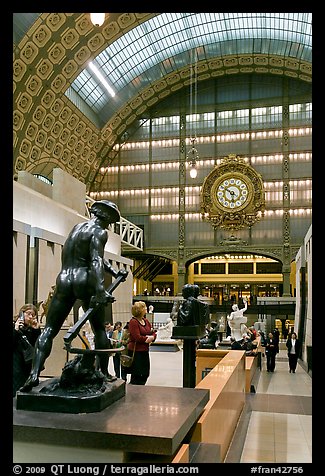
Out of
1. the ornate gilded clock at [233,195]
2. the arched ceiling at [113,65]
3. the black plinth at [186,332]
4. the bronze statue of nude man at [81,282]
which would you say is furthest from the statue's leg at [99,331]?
the ornate gilded clock at [233,195]

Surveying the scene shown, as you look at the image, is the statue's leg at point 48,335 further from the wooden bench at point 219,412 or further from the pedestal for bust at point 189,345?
the pedestal for bust at point 189,345

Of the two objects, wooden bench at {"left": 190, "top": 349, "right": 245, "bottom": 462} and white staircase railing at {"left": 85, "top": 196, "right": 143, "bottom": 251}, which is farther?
white staircase railing at {"left": 85, "top": 196, "right": 143, "bottom": 251}

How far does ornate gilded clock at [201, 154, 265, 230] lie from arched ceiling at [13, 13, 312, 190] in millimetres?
7338

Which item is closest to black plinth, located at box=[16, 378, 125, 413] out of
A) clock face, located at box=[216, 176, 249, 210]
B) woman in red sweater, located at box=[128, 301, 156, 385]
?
woman in red sweater, located at box=[128, 301, 156, 385]

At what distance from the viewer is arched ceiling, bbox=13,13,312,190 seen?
2716 centimetres

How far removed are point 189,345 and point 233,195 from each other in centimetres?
2874

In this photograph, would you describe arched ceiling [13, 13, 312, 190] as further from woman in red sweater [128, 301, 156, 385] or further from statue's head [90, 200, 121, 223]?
statue's head [90, 200, 121, 223]

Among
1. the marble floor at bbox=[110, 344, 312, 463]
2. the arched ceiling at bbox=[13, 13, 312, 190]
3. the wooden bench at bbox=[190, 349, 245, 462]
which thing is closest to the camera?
the wooden bench at bbox=[190, 349, 245, 462]

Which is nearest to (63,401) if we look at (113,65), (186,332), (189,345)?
(186,332)

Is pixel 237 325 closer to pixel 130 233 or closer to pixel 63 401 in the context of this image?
pixel 63 401

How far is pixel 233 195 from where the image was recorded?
3497cm

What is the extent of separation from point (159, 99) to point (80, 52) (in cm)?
946
